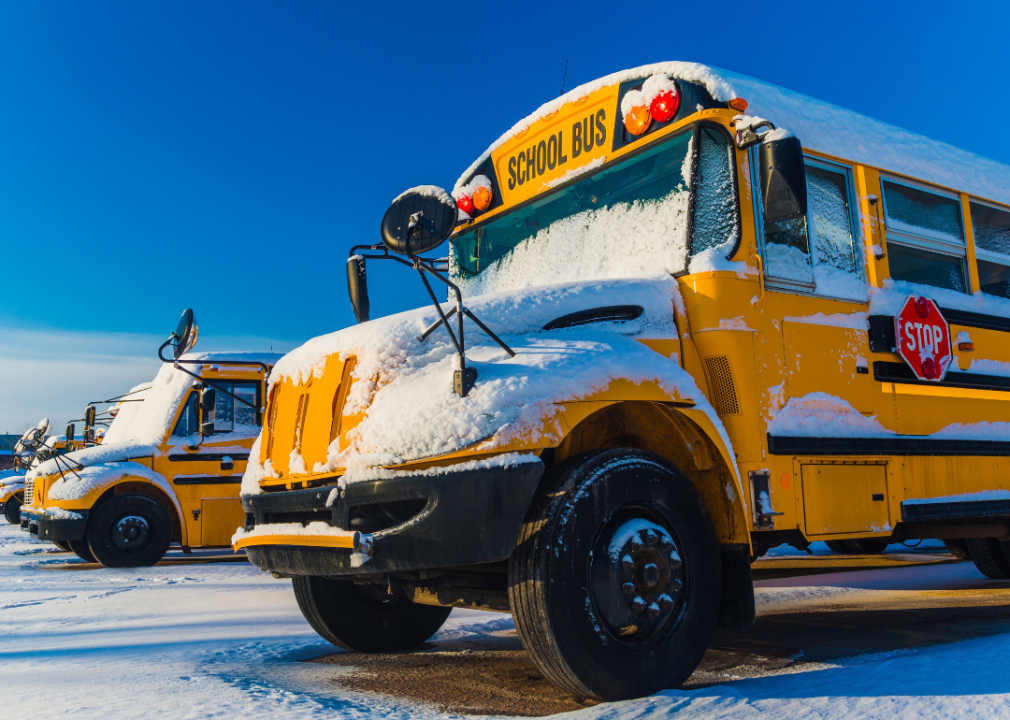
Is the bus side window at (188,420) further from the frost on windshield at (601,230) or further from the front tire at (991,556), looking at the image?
the front tire at (991,556)

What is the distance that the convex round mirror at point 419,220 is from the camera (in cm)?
296

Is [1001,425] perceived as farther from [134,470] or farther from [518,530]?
[134,470]

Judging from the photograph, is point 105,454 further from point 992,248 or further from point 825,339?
point 992,248

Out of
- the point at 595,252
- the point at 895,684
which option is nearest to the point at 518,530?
the point at 895,684

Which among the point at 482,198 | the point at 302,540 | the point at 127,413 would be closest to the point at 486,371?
the point at 302,540

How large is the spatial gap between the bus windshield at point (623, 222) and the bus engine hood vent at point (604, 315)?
364 mm

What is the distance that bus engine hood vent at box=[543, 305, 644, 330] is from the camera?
135 inches

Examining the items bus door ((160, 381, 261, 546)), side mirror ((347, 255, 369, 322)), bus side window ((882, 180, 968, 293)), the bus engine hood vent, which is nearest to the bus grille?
the bus engine hood vent

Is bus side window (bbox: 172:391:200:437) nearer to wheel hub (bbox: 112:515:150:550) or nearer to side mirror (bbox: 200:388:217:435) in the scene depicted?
side mirror (bbox: 200:388:217:435)

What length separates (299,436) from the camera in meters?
3.24

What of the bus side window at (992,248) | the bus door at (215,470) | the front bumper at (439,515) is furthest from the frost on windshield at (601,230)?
the bus door at (215,470)

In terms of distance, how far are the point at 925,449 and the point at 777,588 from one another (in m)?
2.55

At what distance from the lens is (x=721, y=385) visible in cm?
356

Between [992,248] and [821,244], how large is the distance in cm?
156
